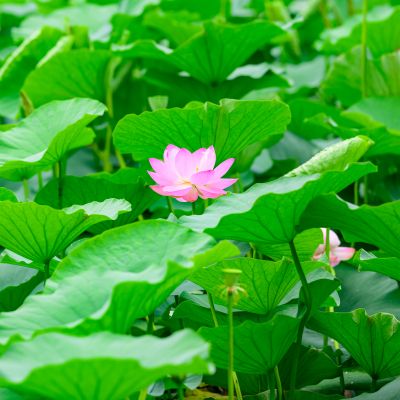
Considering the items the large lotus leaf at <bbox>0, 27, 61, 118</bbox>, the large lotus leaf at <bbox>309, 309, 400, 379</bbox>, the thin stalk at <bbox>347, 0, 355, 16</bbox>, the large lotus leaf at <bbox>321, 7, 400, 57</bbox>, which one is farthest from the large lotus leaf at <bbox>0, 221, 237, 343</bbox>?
the thin stalk at <bbox>347, 0, 355, 16</bbox>

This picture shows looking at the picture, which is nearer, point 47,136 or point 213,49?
Result: point 47,136

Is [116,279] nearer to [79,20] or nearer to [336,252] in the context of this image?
[336,252]

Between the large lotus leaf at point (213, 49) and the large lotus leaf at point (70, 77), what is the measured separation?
0.05 metres

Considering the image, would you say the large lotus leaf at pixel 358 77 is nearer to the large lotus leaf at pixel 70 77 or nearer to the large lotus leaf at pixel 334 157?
the large lotus leaf at pixel 70 77

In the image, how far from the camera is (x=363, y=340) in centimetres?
116

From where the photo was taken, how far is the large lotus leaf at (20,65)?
1.95 metres

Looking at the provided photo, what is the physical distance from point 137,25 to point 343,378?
1304mm

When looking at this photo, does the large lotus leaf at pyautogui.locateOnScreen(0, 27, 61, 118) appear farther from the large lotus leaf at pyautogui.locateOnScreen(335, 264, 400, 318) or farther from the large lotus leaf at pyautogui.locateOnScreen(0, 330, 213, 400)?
the large lotus leaf at pyautogui.locateOnScreen(0, 330, 213, 400)

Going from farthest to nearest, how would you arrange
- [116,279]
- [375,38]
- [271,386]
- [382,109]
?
[375,38], [382,109], [271,386], [116,279]

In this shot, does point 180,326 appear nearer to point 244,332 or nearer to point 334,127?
point 244,332

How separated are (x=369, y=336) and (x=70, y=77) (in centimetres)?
98

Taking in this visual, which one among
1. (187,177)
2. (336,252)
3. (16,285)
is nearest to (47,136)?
(16,285)

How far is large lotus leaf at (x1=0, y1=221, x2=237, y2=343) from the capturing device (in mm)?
848

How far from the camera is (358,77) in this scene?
213 cm
